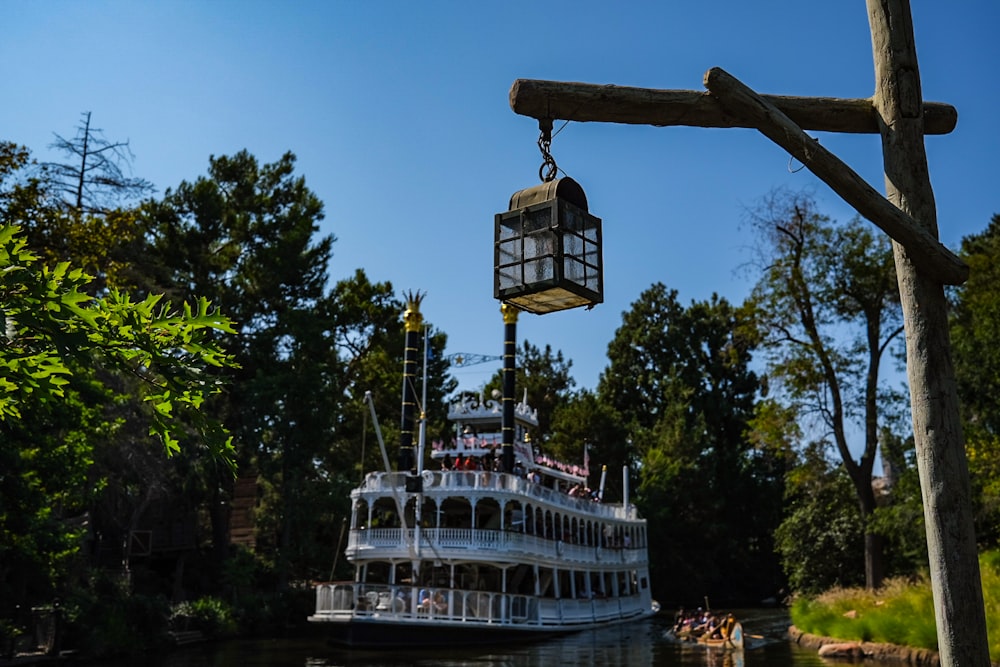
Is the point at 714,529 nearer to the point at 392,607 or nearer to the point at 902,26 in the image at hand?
the point at 392,607

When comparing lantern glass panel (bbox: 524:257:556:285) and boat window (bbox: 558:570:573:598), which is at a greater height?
lantern glass panel (bbox: 524:257:556:285)

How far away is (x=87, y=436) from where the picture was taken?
19.4 meters

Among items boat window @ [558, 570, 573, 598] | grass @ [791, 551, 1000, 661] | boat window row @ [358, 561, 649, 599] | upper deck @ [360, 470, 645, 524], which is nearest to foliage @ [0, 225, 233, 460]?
grass @ [791, 551, 1000, 661]

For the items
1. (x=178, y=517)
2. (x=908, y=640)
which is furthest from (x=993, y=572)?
(x=178, y=517)

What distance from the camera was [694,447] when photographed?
52.4 metres

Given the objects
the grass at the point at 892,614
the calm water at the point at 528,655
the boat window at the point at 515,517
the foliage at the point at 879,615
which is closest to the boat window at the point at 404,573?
the calm water at the point at 528,655

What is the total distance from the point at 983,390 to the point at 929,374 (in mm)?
19936

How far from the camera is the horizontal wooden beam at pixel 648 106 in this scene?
4809 mm

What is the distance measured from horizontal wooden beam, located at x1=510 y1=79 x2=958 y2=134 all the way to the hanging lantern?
40 cm

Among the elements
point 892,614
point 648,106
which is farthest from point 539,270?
point 892,614

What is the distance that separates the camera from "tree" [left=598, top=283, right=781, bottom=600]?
168 ft

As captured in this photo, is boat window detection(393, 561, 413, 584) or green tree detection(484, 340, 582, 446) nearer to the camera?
boat window detection(393, 561, 413, 584)

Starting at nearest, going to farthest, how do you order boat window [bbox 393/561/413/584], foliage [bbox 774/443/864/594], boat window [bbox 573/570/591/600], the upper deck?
the upper deck
foliage [bbox 774/443/864/594]
boat window [bbox 573/570/591/600]
boat window [bbox 393/561/413/584]

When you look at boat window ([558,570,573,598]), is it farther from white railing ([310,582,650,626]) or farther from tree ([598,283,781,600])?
tree ([598,283,781,600])
